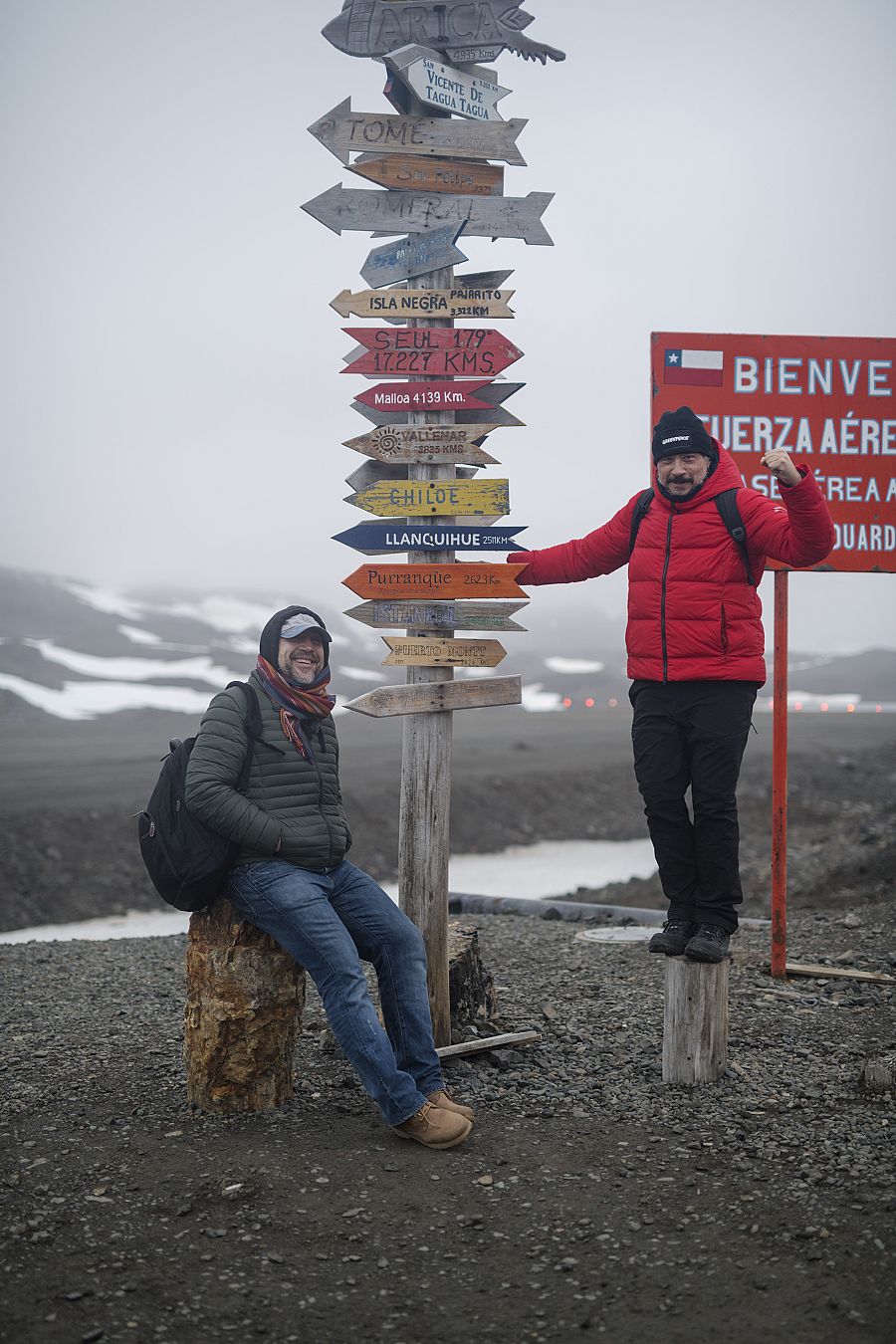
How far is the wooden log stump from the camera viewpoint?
5.16 m

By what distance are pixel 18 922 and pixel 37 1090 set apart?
441 inches

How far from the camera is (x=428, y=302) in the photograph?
212 inches

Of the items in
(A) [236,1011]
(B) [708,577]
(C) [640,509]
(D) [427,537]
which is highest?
(C) [640,509]

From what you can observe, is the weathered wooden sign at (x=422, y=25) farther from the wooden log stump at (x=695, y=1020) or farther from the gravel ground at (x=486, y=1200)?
the gravel ground at (x=486, y=1200)

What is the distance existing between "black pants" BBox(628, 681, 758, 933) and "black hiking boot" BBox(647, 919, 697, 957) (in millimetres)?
35

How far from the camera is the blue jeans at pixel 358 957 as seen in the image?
4609 millimetres

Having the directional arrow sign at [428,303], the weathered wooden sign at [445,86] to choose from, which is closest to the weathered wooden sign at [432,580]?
the directional arrow sign at [428,303]

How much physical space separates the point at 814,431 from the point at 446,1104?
4.89 metres

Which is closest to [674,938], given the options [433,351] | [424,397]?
[424,397]

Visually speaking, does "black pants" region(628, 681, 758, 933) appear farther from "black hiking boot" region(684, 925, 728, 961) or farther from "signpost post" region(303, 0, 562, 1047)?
"signpost post" region(303, 0, 562, 1047)

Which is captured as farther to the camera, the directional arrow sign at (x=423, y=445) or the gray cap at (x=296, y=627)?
the directional arrow sign at (x=423, y=445)

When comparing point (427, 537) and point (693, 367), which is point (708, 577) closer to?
point (427, 537)

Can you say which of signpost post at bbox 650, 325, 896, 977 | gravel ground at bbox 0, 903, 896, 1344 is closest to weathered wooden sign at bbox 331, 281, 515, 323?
signpost post at bbox 650, 325, 896, 977

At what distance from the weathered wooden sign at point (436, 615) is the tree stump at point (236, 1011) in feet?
4.92
